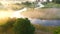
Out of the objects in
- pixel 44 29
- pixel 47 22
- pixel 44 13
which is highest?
pixel 44 13

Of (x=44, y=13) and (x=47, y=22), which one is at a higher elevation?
(x=44, y=13)

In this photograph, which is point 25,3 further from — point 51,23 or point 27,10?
point 51,23

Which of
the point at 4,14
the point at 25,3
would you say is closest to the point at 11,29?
the point at 4,14

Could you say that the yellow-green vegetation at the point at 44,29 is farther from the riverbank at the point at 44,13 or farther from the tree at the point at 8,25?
the tree at the point at 8,25

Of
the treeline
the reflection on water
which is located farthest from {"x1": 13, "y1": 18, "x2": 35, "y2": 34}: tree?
the reflection on water

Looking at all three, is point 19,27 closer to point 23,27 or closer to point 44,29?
point 23,27

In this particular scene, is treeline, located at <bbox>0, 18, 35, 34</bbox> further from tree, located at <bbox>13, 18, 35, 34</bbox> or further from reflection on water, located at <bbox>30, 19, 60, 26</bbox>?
reflection on water, located at <bbox>30, 19, 60, 26</bbox>

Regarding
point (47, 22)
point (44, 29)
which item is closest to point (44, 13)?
point (47, 22)
